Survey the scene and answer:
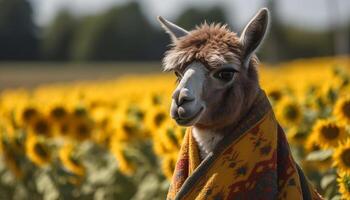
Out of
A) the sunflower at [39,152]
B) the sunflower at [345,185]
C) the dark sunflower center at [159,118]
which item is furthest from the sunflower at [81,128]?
the sunflower at [345,185]

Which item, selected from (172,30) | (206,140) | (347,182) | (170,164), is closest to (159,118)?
(170,164)


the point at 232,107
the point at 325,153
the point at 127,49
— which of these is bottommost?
the point at 127,49

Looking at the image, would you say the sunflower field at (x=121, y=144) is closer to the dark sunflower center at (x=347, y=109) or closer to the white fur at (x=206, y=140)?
the dark sunflower center at (x=347, y=109)

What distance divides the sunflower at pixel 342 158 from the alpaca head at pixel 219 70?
1265 mm

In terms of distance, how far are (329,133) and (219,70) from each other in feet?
5.59

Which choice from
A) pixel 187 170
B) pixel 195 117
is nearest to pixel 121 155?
pixel 187 170

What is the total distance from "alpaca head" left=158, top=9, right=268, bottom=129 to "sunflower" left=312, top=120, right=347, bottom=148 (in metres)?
1.48

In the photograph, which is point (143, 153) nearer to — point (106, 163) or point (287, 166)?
point (106, 163)

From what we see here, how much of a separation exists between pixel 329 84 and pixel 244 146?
2793 millimetres

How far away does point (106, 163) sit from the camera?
6863 millimetres

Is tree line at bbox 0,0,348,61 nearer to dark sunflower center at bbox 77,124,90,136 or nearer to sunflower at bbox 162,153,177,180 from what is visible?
dark sunflower center at bbox 77,124,90,136

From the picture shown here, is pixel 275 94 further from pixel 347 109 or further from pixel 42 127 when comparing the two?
pixel 42 127

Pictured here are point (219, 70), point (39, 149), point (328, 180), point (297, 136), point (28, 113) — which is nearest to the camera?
point (219, 70)

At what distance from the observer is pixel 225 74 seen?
11.4 ft
